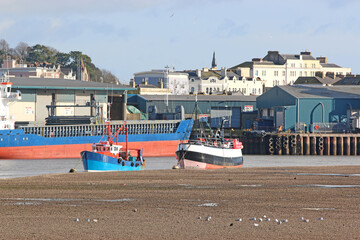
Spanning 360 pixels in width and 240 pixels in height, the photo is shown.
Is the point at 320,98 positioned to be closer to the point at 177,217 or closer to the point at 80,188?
the point at 80,188

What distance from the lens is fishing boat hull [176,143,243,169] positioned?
48.9 meters

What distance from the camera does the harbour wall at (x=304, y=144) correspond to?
82.8 m

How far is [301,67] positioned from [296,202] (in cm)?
17538

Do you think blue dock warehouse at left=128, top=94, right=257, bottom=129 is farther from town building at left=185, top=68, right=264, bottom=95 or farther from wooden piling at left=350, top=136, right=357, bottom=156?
town building at left=185, top=68, right=264, bottom=95

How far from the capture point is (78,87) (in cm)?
9238

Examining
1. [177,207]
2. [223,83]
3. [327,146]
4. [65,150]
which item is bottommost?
[65,150]

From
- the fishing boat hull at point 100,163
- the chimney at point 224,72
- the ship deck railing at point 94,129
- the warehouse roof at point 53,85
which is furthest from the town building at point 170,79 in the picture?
the fishing boat hull at point 100,163

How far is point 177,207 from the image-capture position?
25328 millimetres

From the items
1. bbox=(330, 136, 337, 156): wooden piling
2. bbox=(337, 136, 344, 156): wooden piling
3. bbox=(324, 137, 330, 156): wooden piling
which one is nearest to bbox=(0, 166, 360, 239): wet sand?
bbox=(330, 136, 337, 156): wooden piling

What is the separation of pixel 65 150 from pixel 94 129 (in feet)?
16.9

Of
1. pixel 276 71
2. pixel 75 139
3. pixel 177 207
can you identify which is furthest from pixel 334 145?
pixel 276 71

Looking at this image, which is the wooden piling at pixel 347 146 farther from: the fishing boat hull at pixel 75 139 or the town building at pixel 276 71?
the town building at pixel 276 71

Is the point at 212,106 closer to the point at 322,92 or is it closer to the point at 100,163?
the point at 322,92

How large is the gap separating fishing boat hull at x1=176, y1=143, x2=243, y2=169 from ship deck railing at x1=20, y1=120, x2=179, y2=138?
24.6 m
